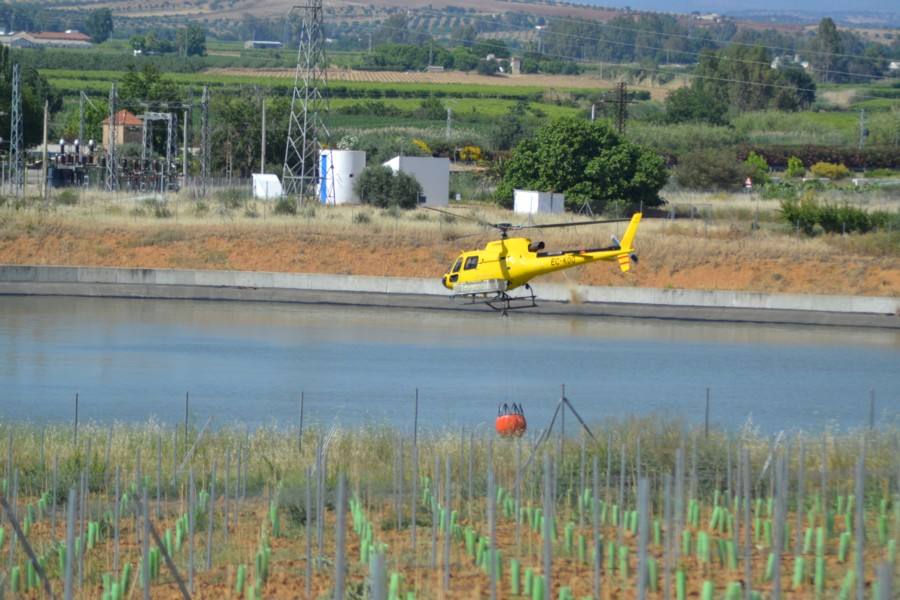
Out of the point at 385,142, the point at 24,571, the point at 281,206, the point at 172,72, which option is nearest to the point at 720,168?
the point at 385,142

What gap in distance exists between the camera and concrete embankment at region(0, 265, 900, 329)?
48594 millimetres

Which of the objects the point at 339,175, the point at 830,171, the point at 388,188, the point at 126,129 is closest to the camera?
the point at 388,188

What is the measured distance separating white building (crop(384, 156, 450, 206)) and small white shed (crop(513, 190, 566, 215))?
14.2 ft

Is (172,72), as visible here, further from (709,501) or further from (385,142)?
(709,501)

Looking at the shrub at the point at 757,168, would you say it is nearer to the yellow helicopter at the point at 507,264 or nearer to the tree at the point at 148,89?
the tree at the point at 148,89

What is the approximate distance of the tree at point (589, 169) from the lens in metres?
69.8

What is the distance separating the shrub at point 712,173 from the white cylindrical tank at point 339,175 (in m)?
22.0

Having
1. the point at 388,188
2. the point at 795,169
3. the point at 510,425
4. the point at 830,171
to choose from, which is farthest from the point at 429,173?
the point at 510,425

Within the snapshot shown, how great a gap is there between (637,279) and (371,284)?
376 inches

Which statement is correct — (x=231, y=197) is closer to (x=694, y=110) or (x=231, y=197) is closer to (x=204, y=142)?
(x=204, y=142)

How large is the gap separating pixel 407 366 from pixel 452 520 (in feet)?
72.2

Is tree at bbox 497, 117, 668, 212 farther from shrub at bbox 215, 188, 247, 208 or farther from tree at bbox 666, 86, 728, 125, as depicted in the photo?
tree at bbox 666, 86, 728, 125

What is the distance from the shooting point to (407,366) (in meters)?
38.2

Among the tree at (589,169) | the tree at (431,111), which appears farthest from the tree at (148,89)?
the tree at (589,169)
